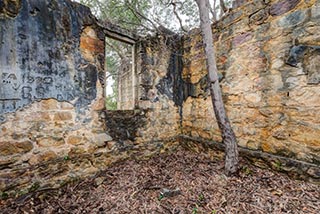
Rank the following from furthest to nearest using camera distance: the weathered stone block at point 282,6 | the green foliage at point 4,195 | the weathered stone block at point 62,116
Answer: the weathered stone block at point 62,116
the weathered stone block at point 282,6
the green foliage at point 4,195

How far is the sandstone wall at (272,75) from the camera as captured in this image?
5.99 ft

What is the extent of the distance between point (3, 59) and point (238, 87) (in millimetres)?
2912

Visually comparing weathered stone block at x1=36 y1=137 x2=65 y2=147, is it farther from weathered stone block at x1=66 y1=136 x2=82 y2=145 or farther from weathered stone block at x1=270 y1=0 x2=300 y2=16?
weathered stone block at x1=270 y1=0 x2=300 y2=16

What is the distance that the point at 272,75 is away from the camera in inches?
83.9

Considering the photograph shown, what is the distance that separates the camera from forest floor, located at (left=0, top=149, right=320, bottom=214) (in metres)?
1.69

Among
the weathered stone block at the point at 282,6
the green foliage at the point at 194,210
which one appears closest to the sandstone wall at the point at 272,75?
the weathered stone block at the point at 282,6

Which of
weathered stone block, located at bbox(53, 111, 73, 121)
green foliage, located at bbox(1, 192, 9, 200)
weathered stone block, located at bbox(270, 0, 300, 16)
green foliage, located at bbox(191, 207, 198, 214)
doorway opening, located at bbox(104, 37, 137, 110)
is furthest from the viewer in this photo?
doorway opening, located at bbox(104, 37, 137, 110)

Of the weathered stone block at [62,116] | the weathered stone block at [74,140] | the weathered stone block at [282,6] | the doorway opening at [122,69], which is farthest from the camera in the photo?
the doorway opening at [122,69]

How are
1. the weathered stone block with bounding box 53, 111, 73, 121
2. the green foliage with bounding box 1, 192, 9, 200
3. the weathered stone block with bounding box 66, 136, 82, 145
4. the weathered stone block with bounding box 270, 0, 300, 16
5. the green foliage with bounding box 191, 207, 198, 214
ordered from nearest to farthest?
the green foliage with bounding box 191, 207, 198, 214 → the green foliage with bounding box 1, 192, 9, 200 → the weathered stone block with bounding box 270, 0, 300, 16 → the weathered stone block with bounding box 53, 111, 73, 121 → the weathered stone block with bounding box 66, 136, 82, 145

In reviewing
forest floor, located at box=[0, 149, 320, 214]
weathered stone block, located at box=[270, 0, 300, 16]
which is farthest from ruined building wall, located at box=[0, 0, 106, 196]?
weathered stone block, located at box=[270, 0, 300, 16]

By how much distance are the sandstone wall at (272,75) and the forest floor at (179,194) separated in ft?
1.36

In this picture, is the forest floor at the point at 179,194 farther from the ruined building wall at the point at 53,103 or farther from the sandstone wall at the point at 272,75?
the sandstone wall at the point at 272,75

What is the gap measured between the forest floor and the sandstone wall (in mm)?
413

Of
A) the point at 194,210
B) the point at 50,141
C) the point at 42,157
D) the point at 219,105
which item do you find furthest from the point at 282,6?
the point at 42,157
